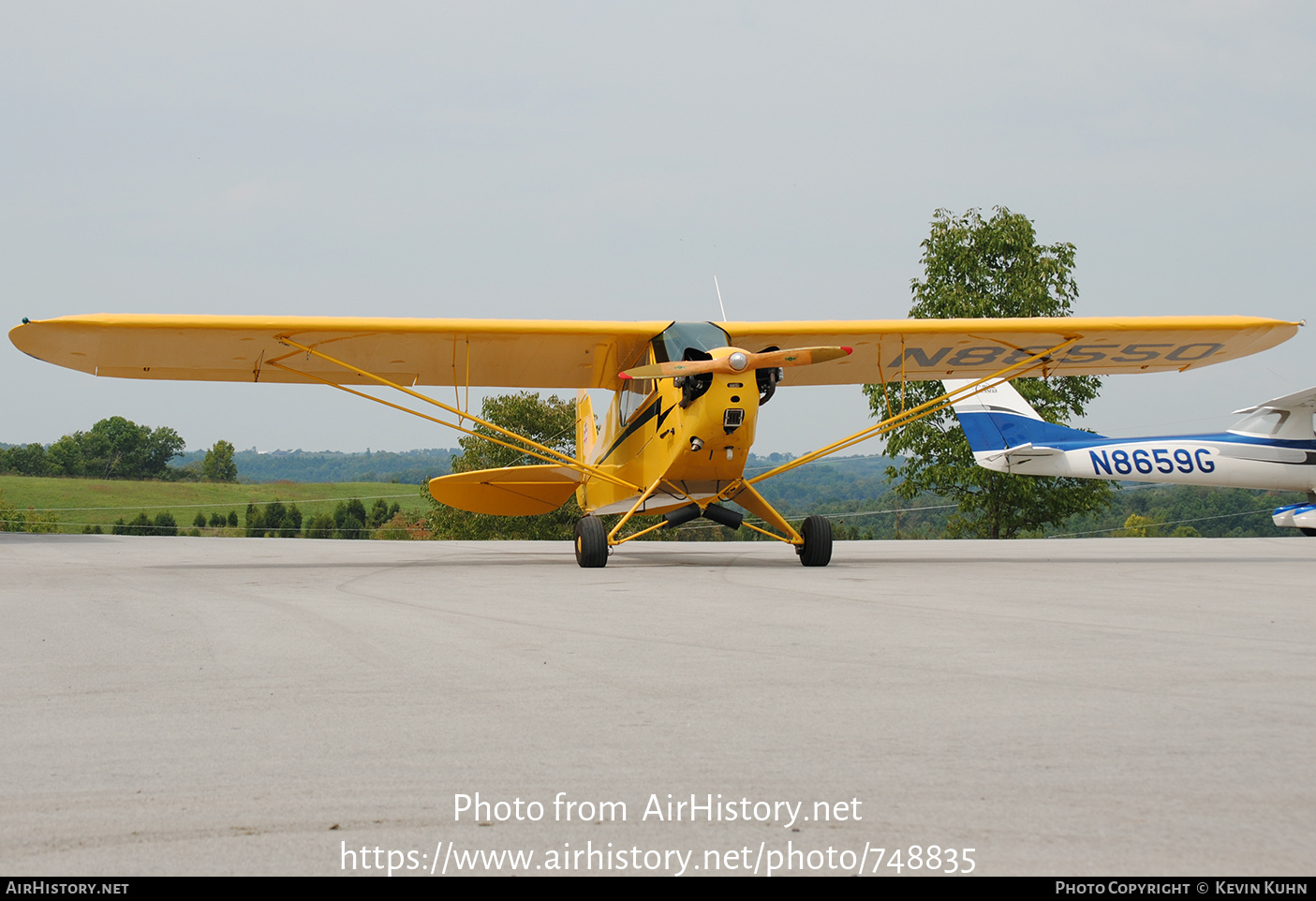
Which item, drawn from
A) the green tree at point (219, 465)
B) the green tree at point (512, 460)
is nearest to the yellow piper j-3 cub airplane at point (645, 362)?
the green tree at point (512, 460)

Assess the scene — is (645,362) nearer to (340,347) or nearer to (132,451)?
(340,347)

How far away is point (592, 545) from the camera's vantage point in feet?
34.4

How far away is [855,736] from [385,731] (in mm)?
1390

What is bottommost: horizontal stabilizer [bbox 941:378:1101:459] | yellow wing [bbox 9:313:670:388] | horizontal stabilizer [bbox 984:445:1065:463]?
horizontal stabilizer [bbox 984:445:1065:463]

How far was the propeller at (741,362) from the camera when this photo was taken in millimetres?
9734

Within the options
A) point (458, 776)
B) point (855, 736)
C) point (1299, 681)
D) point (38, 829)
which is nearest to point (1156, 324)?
point (1299, 681)

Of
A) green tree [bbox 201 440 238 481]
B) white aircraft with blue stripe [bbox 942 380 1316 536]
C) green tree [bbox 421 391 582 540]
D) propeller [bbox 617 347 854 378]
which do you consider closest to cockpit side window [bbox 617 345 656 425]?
propeller [bbox 617 347 854 378]

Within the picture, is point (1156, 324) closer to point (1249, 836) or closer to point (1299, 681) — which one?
point (1299, 681)

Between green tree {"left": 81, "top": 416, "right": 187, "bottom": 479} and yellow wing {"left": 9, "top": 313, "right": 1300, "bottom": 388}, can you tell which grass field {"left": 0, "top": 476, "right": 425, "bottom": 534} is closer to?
green tree {"left": 81, "top": 416, "right": 187, "bottom": 479}

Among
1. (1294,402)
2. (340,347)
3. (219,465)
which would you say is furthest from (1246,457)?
(219,465)

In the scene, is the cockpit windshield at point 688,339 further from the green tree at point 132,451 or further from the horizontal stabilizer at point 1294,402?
the green tree at point 132,451

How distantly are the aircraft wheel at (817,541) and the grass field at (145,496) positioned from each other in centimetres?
3467

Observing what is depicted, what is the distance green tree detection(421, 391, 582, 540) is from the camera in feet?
136

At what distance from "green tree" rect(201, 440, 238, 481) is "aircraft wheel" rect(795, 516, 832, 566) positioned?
71.4 metres
